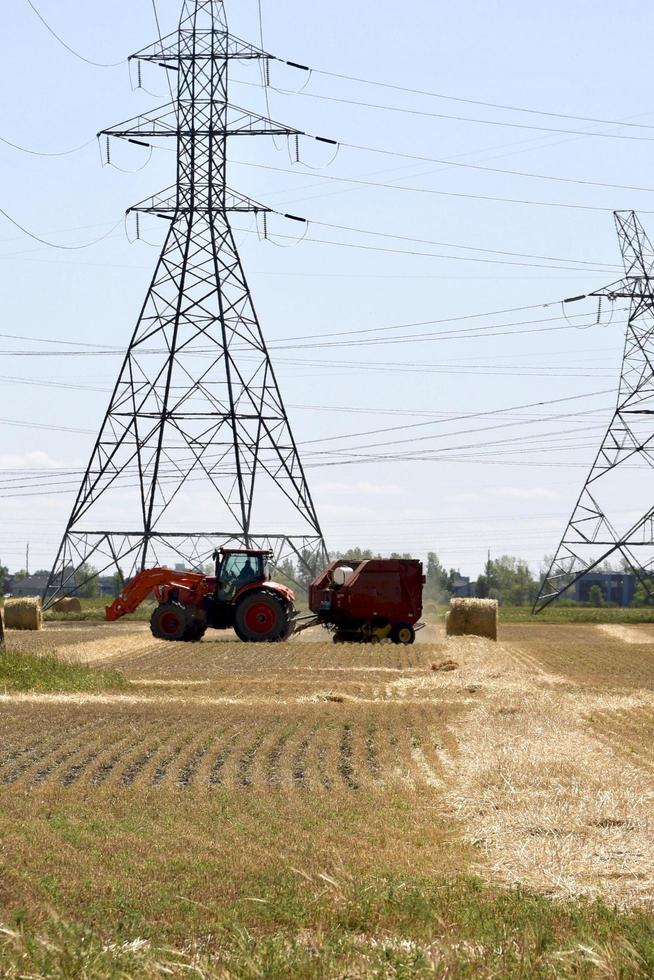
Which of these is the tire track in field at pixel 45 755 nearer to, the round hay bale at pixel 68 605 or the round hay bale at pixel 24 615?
the round hay bale at pixel 24 615

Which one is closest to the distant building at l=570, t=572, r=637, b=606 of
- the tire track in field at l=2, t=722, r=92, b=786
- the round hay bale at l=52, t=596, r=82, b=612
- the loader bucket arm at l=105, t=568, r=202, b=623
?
the round hay bale at l=52, t=596, r=82, b=612

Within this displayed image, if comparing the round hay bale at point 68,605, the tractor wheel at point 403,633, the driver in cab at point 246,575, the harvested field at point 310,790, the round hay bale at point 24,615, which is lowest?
the harvested field at point 310,790

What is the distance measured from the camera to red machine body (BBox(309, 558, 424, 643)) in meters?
39.0

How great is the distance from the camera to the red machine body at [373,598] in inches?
1537

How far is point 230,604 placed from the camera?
37094mm

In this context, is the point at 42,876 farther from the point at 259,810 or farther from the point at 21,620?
the point at 21,620

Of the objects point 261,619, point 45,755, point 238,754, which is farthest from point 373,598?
point 45,755

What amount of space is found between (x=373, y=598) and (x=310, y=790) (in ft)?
86.8

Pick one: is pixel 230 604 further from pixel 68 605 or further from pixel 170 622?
pixel 68 605

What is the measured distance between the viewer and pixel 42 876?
29.5 ft

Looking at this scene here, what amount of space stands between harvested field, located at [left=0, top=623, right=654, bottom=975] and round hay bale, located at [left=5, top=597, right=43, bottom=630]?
1956 cm

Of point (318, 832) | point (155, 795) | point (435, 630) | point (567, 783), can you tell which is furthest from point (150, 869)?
point (435, 630)

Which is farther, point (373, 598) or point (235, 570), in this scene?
point (373, 598)

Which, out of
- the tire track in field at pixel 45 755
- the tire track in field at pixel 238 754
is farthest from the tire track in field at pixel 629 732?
the tire track in field at pixel 45 755
